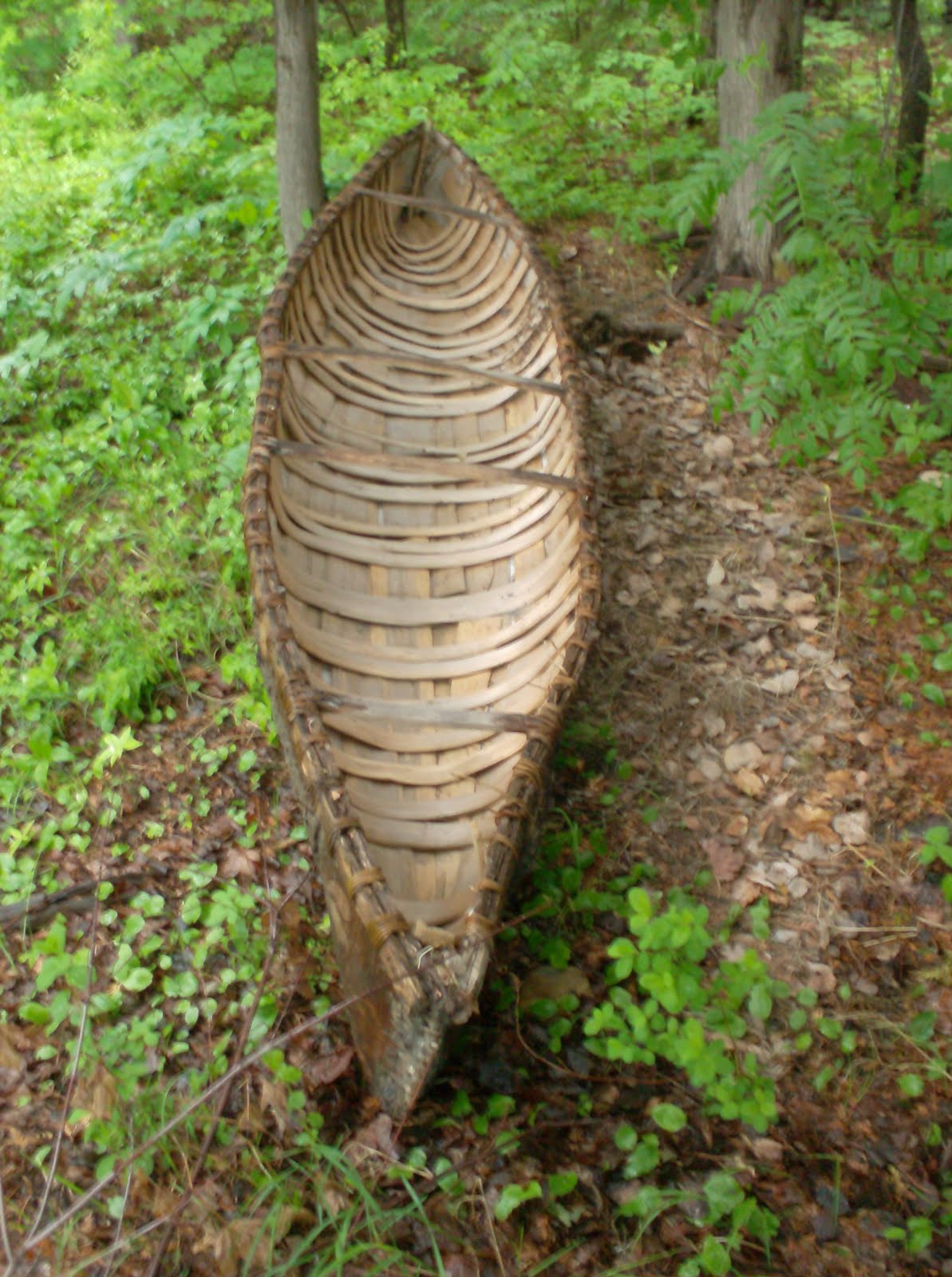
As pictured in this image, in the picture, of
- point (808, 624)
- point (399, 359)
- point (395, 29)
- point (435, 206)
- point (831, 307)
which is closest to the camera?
point (831, 307)

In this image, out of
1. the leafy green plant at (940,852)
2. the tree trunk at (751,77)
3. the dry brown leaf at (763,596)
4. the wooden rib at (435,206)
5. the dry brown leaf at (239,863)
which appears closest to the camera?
the leafy green plant at (940,852)

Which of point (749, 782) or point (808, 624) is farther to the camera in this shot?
point (808, 624)

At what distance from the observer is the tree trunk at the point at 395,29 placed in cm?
691

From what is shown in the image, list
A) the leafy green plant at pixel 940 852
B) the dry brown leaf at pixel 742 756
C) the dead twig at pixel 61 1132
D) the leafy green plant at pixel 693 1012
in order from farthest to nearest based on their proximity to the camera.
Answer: the dry brown leaf at pixel 742 756, the leafy green plant at pixel 940 852, the leafy green plant at pixel 693 1012, the dead twig at pixel 61 1132

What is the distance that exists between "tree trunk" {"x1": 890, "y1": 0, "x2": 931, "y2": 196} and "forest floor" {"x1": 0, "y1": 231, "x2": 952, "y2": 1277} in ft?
6.25

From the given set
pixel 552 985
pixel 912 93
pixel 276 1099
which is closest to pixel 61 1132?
pixel 276 1099

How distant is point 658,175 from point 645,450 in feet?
8.62

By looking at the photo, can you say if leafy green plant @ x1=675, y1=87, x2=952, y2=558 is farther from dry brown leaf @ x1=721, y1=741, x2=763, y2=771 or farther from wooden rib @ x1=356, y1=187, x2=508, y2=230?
wooden rib @ x1=356, y1=187, x2=508, y2=230

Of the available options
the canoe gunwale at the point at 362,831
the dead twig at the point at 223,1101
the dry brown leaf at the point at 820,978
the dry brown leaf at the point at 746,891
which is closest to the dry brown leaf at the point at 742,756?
the dry brown leaf at the point at 746,891

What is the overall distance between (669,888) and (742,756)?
1.81 ft

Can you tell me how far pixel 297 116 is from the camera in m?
4.39

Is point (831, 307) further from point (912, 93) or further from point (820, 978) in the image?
point (912, 93)

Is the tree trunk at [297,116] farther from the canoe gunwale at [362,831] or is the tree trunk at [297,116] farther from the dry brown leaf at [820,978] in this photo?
the dry brown leaf at [820,978]

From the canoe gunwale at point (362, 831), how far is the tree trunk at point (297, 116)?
1.90 m
